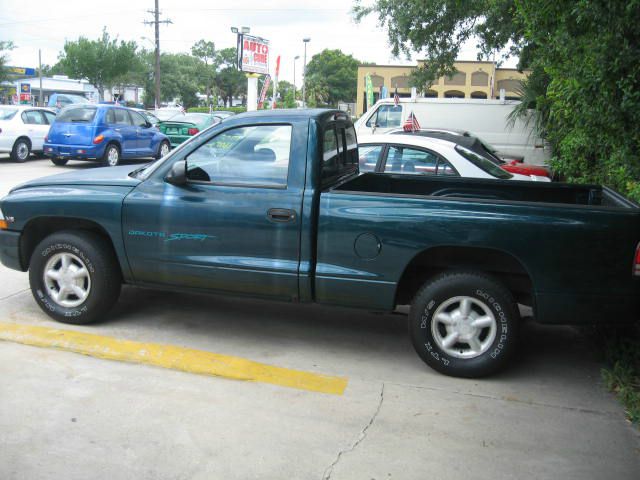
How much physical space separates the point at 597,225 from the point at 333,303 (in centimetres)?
188

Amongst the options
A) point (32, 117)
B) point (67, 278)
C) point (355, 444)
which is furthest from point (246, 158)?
point (32, 117)

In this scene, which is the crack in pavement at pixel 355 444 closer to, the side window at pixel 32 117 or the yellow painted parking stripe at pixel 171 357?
the yellow painted parking stripe at pixel 171 357

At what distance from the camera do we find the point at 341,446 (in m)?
3.70

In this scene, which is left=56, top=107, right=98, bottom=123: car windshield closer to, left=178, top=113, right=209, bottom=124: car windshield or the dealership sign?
left=178, top=113, right=209, bottom=124: car windshield

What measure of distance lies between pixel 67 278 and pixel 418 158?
4208 millimetres

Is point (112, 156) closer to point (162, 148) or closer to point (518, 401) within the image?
point (162, 148)

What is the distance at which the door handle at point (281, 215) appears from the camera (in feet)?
15.6

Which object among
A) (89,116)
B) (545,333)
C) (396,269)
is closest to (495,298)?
(396,269)

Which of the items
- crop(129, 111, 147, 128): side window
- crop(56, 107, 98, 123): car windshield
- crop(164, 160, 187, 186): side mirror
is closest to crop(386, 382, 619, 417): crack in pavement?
crop(164, 160, 187, 186): side mirror

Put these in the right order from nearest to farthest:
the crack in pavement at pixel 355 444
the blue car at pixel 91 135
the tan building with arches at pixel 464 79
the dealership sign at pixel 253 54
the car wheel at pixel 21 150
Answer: the crack in pavement at pixel 355 444 < the blue car at pixel 91 135 < the car wheel at pixel 21 150 < the dealership sign at pixel 253 54 < the tan building with arches at pixel 464 79

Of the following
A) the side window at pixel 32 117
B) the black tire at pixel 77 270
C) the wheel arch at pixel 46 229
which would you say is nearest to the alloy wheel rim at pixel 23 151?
the side window at pixel 32 117

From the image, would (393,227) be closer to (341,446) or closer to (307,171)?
(307,171)

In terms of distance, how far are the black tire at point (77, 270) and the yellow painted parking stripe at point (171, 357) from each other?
7.3 inches

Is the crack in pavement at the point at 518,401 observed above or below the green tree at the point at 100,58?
below
